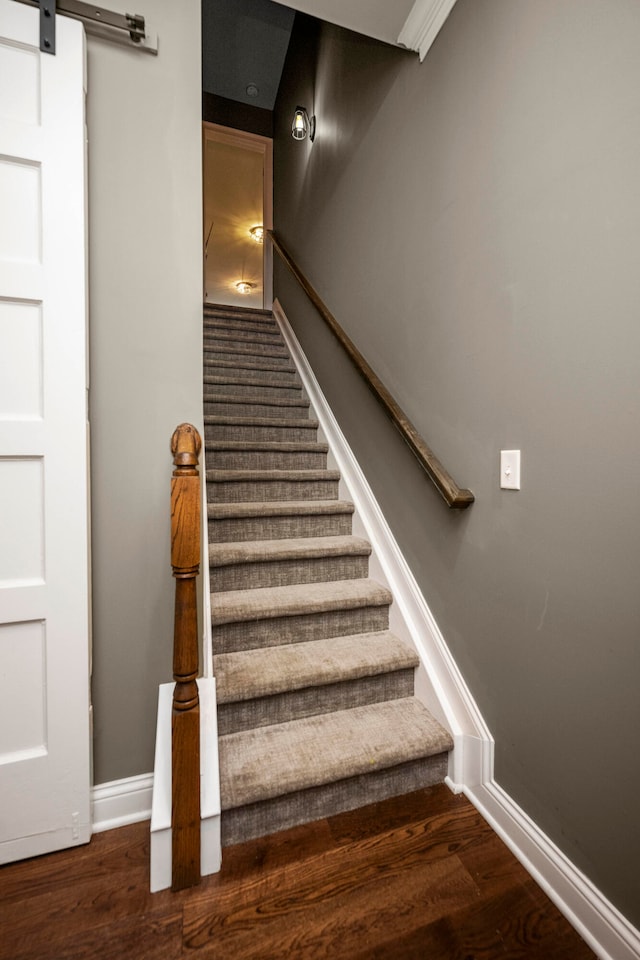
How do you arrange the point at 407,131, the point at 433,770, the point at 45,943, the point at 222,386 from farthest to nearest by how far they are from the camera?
the point at 222,386 < the point at 407,131 < the point at 433,770 < the point at 45,943

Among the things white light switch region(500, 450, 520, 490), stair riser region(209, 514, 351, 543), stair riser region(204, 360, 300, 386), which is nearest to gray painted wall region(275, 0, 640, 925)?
white light switch region(500, 450, 520, 490)

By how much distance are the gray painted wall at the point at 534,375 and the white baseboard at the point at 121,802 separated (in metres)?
1.09

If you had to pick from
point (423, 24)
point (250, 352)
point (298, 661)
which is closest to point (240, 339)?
point (250, 352)

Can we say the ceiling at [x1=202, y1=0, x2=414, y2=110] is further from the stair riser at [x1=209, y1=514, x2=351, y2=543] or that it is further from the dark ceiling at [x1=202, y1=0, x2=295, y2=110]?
the stair riser at [x1=209, y1=514, x2=351, y2=543]

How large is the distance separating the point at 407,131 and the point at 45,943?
2.87 metres

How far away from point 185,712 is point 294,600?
696 mm

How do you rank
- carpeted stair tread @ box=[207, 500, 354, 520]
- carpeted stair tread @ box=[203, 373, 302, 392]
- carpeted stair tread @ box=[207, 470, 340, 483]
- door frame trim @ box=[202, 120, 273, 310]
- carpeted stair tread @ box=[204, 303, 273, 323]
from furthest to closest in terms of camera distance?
door frame trim @ box=[202, 120, 273, 310], carpeted stair tread @ box=[204, 303, 273, 323], carpeted stair tread @ box=[203, 373, 302, 392], carpeted stair tread @ box=[207, 470, 340, 483], carpeted stair tread @ box=[207, 500, 354, 520]

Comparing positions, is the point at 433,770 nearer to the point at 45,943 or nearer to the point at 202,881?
the point at 202,881

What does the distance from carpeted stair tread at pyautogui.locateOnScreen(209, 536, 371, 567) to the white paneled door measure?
653 mm

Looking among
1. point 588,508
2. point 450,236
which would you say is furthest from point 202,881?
point 450,236

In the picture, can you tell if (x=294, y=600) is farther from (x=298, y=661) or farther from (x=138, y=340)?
(x=138, y=340)

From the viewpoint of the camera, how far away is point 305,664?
61.4 inches

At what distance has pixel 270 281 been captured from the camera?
474cm

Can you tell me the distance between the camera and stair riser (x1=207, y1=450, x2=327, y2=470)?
2488 mm
